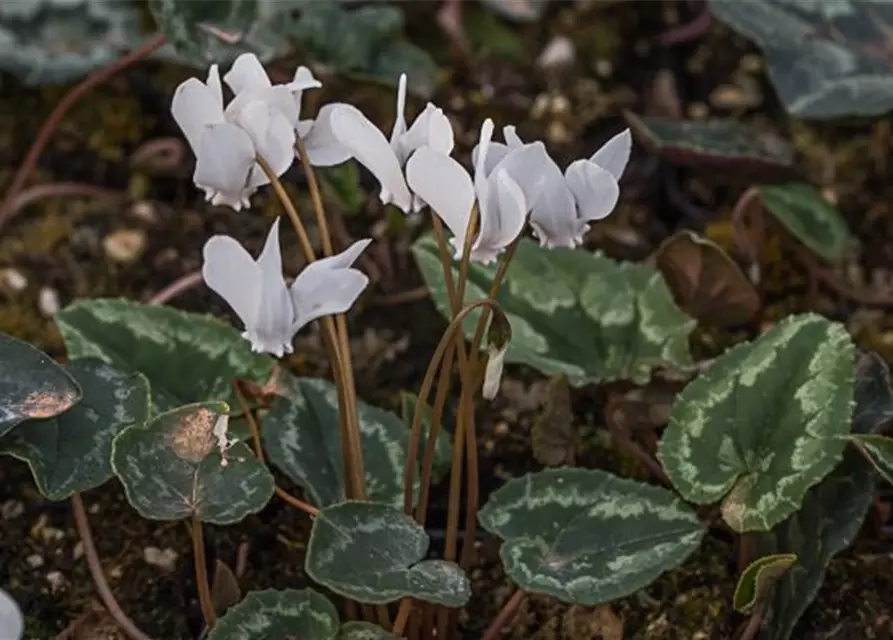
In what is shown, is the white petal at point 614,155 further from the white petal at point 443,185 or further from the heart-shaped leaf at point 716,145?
the heart-shaped leaf at point 716,145

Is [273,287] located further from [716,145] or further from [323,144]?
[716,145]

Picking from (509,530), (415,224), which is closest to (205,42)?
(415,224)

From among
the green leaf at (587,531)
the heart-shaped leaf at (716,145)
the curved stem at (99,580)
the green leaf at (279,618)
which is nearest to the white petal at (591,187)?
the green leaf at (587,531)

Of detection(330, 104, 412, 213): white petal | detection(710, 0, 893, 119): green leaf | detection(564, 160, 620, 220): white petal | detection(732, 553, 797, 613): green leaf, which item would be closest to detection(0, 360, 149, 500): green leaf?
detection(330, 104, 412, 213): white petal

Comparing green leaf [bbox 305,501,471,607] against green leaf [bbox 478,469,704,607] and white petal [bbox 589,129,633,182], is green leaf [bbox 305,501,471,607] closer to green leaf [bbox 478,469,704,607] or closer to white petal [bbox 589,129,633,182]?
green leaf [bbox 478,469,704,607]

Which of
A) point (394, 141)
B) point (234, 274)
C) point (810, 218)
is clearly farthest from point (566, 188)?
point (810, 218)

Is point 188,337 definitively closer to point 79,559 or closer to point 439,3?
point 79,559
